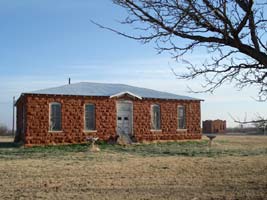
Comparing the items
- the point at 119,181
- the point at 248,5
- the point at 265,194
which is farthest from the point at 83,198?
the point at 248,5

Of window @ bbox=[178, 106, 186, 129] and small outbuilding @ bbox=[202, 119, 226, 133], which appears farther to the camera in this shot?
small outbuilding @ bbox=[202, 119, 226, 133]

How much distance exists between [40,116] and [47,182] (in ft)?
55.1

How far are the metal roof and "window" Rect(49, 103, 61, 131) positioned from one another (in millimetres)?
799

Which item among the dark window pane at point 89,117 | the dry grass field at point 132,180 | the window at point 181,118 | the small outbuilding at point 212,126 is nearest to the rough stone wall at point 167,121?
the window at point 181,118

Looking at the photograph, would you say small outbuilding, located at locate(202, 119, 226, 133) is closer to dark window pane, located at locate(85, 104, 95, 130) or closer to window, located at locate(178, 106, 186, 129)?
window, located at locate(178, 106, 186, 129)

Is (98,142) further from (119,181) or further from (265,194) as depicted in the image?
(265,194)

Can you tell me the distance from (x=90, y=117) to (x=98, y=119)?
0.53 meters

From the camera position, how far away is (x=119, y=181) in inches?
523

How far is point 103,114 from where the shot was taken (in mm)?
31547

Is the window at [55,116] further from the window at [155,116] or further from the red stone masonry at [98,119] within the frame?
the window at [155,116]

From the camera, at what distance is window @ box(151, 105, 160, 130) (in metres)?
33.5

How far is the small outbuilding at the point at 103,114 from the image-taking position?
97.0ft

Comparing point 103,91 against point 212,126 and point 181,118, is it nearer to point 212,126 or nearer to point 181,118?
point 181,118

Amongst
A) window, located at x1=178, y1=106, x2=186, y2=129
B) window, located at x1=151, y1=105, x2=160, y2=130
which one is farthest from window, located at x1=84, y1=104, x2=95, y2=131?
window, located at x1=178, y1=106, x2=186, y2=129
